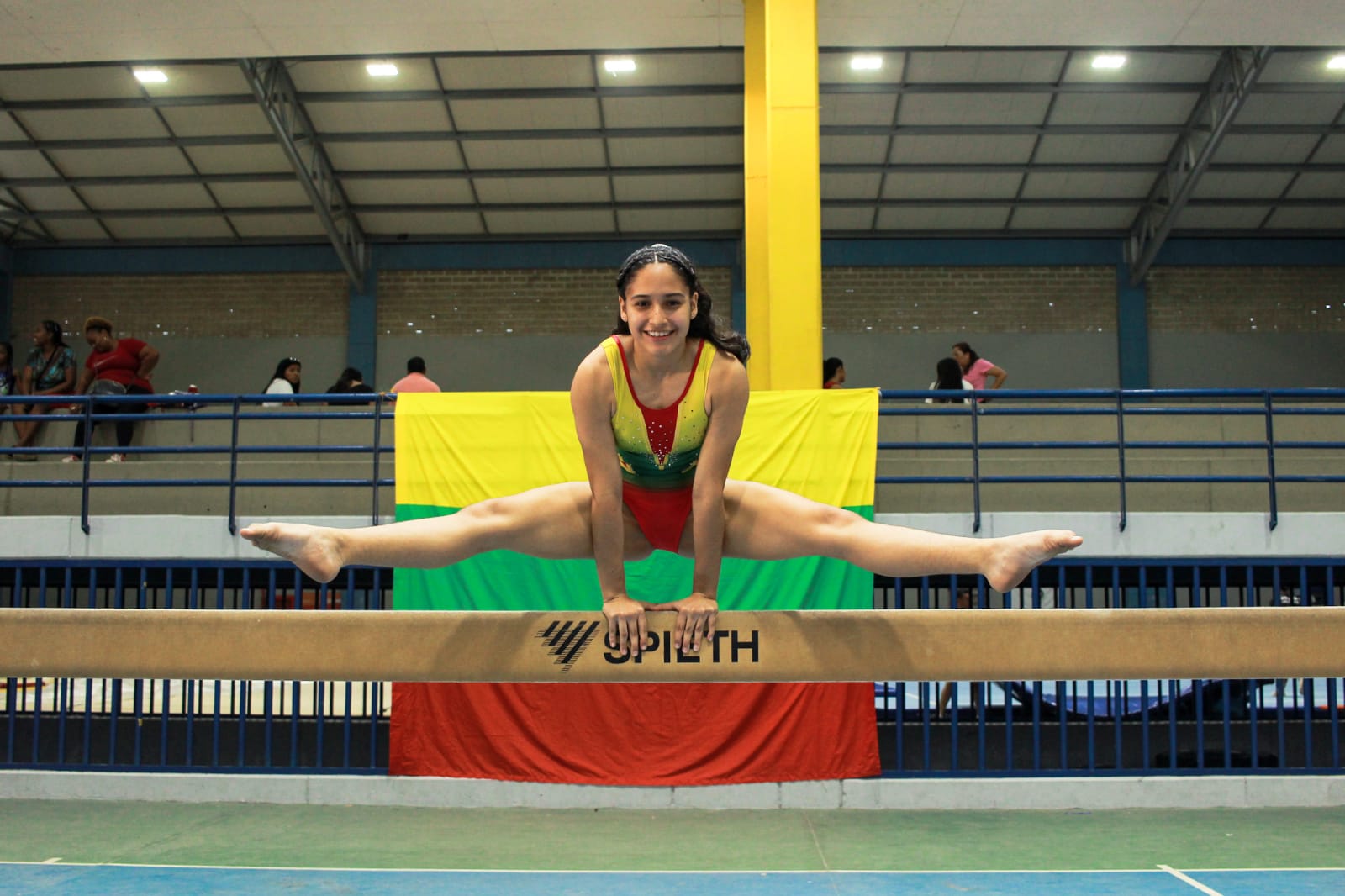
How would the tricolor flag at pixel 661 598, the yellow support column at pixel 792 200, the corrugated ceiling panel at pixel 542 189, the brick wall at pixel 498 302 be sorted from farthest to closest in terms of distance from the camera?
the brick wall at pixel 498 302
the corrugated ceiling panel at pixel 542 189
the yellow support column at pixel 792 200
the tricolor flag at pixel 661 598

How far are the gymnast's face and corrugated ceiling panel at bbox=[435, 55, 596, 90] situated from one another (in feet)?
36.3

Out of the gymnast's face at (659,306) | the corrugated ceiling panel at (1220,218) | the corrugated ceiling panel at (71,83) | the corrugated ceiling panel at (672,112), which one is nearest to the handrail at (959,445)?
the gymnast's face at (659,306)

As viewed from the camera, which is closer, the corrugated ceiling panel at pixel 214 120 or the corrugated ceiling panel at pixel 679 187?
the corrugated ceiling panel at pixel 214 120

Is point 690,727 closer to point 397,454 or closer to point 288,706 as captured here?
point 397,454

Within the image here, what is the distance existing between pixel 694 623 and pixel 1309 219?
16626 mm

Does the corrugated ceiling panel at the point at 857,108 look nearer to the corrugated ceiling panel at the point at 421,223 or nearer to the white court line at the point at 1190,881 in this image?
the corrugated ceiling panel at the point at 421,223

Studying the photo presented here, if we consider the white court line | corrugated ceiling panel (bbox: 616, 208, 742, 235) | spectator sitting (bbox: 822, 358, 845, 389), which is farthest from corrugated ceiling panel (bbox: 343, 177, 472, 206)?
the white court line

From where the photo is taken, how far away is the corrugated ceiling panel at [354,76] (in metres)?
13.2

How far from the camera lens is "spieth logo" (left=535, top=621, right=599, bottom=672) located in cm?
289

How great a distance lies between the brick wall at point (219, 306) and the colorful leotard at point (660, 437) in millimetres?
14730

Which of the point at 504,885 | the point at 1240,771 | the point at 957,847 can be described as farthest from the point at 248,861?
the point at 1240,771

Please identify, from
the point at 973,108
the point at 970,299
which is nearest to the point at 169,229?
the point at 973,108

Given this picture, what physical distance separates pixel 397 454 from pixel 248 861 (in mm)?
2634

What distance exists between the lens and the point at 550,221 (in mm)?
16172
